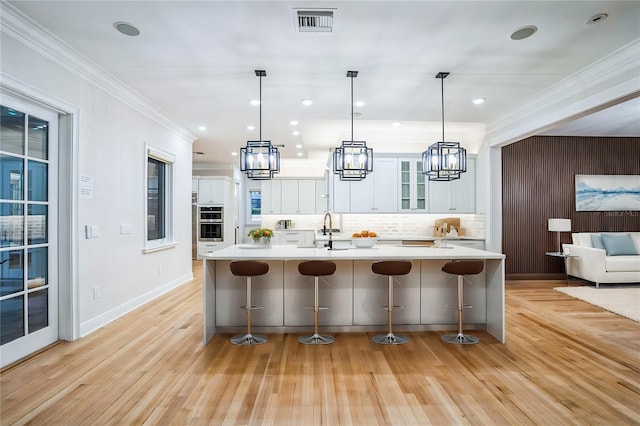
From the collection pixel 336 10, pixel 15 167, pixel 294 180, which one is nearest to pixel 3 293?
pixel 15 167

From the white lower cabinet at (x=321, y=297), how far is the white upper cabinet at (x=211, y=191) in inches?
266

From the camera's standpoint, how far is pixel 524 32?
3061mm

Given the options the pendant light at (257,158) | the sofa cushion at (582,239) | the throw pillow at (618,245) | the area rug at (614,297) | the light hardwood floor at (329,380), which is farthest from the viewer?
the sofa cushion at (582,239)

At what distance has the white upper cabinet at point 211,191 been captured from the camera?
405 inches

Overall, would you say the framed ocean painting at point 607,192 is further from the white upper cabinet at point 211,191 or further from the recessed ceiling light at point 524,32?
the white upper cabinet at point 211,191

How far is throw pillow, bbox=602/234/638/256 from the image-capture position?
6.61m

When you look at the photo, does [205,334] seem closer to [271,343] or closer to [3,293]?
[271,343]

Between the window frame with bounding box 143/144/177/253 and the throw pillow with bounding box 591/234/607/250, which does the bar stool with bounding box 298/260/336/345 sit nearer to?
the window frame with bounding box 143/144/177/253

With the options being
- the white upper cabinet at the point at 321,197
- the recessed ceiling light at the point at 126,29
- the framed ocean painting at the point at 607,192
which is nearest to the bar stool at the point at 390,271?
the recessed ceiling light at the point at 126,29

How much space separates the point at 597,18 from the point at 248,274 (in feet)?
11.6

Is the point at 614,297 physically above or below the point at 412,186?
below

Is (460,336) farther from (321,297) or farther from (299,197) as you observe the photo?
(299,197)

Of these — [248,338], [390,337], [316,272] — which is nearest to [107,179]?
[248,338]

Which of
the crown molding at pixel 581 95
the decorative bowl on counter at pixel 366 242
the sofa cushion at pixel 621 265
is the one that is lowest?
the sofa cushion at pixel 621 265
